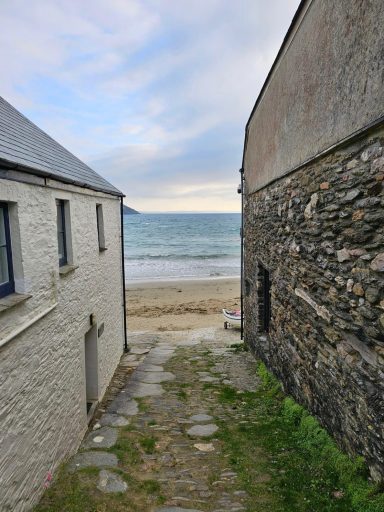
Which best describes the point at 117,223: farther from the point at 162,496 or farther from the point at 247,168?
the point at 162,496

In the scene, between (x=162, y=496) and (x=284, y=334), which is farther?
(x=284, y=334)

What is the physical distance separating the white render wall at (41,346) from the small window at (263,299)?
401 centimetres

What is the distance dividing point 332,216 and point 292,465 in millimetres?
3139

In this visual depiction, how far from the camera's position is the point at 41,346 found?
450 centimetres

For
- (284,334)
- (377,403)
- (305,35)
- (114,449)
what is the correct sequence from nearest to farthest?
(377,403)
(305,35)
(114,449)
(284,334)

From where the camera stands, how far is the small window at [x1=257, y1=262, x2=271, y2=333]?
8812 mm

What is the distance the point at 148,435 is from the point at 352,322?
12.2 ft

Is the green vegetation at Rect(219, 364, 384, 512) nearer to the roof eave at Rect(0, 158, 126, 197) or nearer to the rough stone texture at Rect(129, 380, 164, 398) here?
the rough stone texture at Rect(129, 380, 164, 398)

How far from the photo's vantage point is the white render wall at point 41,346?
3.70 m

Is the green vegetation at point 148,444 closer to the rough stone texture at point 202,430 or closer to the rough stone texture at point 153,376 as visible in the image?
the rough stone texture at point 202,430

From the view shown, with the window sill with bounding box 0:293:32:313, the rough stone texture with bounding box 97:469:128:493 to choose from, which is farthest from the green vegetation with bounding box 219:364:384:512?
the window sill with bounding box 0:293:32:313

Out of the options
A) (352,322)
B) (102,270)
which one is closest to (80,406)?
(102,270)

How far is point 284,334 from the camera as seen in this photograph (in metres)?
6.62

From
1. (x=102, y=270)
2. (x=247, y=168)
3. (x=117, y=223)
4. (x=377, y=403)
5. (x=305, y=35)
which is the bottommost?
(x=377, y=403)
